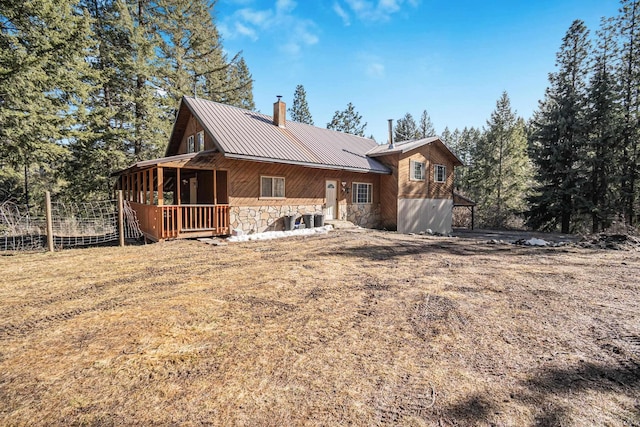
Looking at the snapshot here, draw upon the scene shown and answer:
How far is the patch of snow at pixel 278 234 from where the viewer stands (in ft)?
32.9

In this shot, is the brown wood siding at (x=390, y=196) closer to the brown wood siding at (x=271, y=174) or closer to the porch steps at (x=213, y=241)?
the brown wood siding at (x=271, y=174)

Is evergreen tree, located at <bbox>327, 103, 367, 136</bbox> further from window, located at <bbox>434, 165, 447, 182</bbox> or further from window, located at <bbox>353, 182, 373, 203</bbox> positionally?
window, located at <bbox>353, 182, 373, 203</bbox>

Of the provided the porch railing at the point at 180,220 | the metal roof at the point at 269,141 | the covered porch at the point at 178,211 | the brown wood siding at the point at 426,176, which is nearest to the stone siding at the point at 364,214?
the brown wood siding at the point at 426,176

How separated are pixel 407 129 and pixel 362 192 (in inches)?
1299

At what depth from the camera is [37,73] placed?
35.7ft

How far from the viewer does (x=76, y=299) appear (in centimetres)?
441

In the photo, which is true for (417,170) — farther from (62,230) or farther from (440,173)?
(62,230)

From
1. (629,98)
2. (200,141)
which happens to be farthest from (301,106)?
(629,98)

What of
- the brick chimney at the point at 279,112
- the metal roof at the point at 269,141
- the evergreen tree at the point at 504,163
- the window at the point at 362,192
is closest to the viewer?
the metal roof at the point at 269,141

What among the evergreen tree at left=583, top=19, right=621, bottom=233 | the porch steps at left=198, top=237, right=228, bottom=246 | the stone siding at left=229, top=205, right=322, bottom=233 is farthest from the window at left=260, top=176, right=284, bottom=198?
the evergreen tree at left=583, top=19, right=621, bottom=233

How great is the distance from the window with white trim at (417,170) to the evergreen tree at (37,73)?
1596cm

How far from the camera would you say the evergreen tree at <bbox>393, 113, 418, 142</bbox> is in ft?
144

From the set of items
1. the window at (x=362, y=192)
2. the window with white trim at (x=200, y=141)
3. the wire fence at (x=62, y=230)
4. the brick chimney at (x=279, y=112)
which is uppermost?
the brick chimney at (x=279, y=112)

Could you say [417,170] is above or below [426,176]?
above
